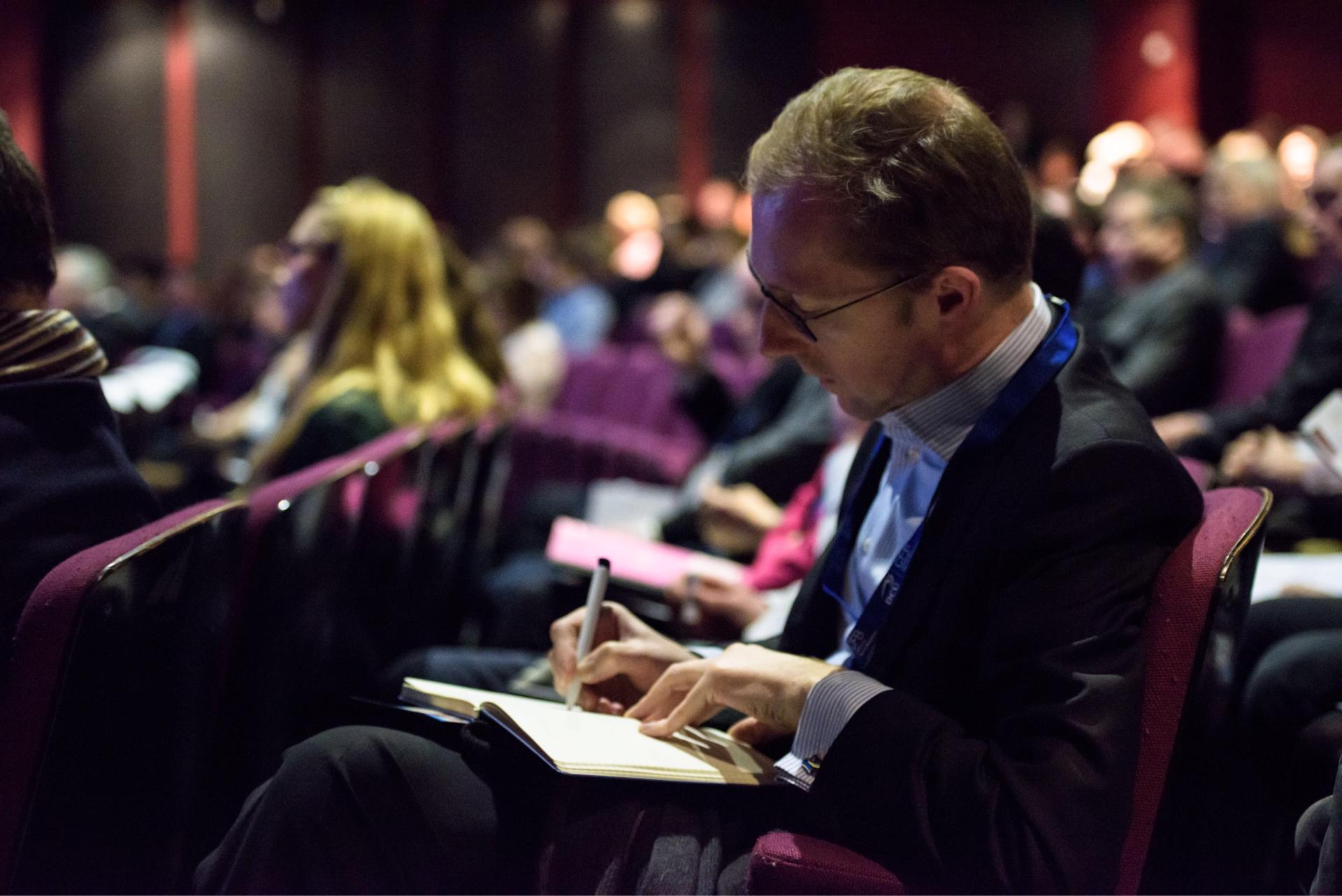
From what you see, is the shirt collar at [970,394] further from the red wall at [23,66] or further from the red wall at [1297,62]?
the red wall at [23,66]

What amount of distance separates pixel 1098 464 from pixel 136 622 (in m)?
0.91

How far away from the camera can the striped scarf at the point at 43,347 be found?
4.29 ft

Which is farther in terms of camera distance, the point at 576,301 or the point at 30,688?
the point at 576,301

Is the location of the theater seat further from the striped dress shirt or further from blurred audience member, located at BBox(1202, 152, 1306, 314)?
blurred audience member, located at BBox(1202, 152, 1306, 314)

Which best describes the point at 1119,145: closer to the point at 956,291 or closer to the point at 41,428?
the point at 956,291

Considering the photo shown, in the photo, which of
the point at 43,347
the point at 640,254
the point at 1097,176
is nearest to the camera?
the point at 43,347

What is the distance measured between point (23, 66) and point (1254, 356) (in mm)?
9784

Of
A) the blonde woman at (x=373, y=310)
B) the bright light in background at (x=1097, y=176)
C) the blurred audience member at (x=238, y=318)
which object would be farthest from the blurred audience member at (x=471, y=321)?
the bright light in background at (x=1097, y=176)

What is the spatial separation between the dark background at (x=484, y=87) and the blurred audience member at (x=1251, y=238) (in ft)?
16.2

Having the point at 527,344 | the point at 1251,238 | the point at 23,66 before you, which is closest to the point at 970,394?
the point at 1251,238

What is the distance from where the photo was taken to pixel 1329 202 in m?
2.69

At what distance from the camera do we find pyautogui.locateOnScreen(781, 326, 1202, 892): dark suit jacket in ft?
3.44

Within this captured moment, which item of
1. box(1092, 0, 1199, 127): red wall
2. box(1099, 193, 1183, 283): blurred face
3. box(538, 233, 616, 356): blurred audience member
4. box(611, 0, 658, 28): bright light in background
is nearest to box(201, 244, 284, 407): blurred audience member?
box(538, 233, 616, 356): blurred audience member

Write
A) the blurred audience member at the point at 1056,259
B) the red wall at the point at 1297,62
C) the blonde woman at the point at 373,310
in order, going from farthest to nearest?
the red wall at the point at 1297,62 < the blonde woman at the point at 373,310 < the blurred audience member at the point at 1056,259
